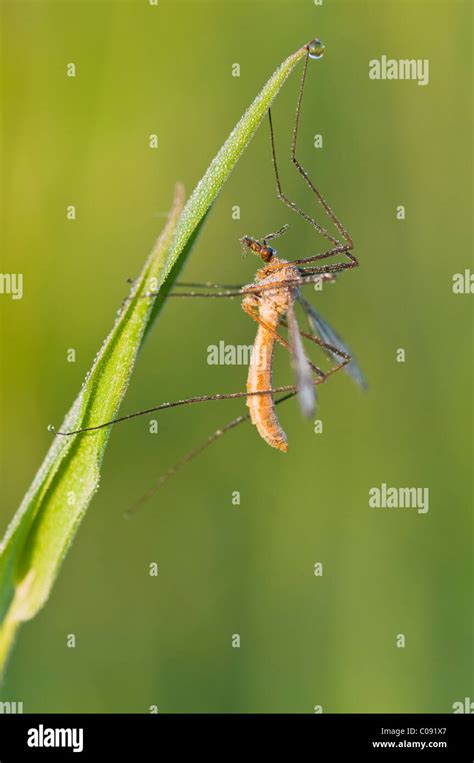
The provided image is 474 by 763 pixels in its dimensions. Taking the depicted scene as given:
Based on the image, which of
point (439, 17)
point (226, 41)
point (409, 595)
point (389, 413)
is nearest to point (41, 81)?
point (226, 41)

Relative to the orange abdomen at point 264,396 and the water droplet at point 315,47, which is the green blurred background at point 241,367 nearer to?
the orange abdomen at point 264,396

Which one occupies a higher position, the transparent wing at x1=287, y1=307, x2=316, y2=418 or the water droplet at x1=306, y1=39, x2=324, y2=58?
the water droplet at x1=306, y1=39, x2=324, y2=58

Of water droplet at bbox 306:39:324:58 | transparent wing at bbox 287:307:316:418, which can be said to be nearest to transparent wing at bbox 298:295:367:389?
transparent wing at bbox 287:307:316:418

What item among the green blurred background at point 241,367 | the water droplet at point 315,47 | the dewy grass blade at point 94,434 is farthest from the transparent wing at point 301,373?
the green blurred background at point 241,367

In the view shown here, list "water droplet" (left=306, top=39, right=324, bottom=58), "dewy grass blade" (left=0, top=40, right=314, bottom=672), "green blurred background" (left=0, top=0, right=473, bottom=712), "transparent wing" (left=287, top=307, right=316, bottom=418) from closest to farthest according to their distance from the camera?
1. "dewy grass blade" (left=0, top=40, right=314, bottom=672)
2. "water droplet" (left=306, top=39, right=324, bottom=58)
3. "transparent wing" (left=287, top=307, right=316, bottom=418)
4. "green blurred background" (left=0, top=0, right=473, bottom=712)

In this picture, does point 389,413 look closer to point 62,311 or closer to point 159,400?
point 159,400

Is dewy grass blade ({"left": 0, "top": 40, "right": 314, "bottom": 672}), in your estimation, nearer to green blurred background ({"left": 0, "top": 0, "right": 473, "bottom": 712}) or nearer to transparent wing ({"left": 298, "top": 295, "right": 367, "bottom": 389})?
transparent wing ({"left": 298, "top": 295, "right": 367, "bottom": 389})
